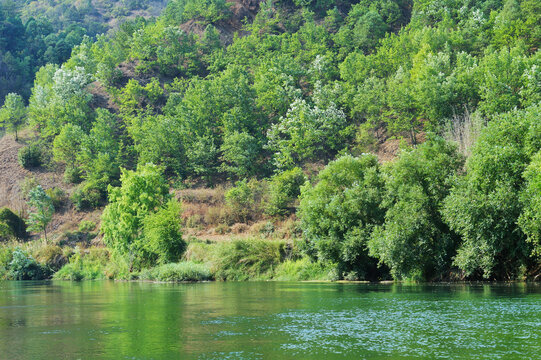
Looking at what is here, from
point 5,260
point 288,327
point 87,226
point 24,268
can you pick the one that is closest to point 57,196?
point 87,226

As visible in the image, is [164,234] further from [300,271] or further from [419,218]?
[419,218]

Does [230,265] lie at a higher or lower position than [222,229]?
lower

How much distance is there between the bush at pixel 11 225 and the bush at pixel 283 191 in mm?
36264

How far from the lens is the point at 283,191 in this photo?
249 ft

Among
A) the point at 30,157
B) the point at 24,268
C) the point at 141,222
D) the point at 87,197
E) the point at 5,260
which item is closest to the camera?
the point at 141,222

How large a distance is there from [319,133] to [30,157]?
50.3 m

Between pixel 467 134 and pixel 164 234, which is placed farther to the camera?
pixel 164 234

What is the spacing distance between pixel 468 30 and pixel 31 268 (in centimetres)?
7337

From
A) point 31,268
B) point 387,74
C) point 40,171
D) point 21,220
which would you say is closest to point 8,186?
point 40,171

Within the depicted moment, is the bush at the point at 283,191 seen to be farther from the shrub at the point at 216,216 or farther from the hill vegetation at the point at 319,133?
the shrub at the point at 216,216

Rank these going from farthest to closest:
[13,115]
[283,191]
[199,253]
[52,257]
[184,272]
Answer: [13,115] < [283,191] < [52,257] < [199,253] < [184,272]

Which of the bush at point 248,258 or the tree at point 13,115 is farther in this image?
the tree at point 13,115

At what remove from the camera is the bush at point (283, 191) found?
74688 millimetres

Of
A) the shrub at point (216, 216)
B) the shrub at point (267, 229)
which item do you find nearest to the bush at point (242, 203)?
the shrub at point (216, 216)
